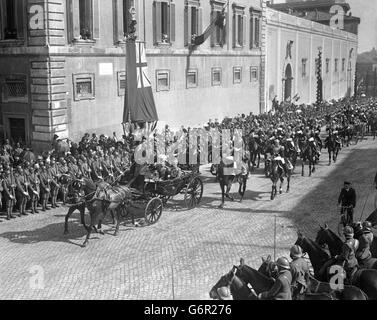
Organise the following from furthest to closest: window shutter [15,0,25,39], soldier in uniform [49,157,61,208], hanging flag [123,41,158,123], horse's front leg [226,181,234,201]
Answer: window shutter [15,0,25,39]
hanging flag [123,41,158,123]
horse's front leg [226,181,234,201]
soldier in uniform [49,157,61,208]

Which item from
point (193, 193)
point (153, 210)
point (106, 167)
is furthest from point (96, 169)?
point (153, 210)

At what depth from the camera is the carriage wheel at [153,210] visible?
1364 centimetres

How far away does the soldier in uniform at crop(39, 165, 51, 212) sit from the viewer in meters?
15.2

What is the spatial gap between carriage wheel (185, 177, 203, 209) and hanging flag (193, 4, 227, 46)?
15.2 meters

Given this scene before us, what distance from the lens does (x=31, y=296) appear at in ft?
30.7

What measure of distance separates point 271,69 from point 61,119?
76.0 feet

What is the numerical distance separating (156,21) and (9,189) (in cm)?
1406

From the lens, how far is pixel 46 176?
1528 cm

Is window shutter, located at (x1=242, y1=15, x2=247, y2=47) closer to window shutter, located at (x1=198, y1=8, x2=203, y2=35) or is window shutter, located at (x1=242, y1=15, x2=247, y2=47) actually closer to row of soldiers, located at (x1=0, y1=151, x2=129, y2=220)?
window shutter, located at (x1=198, y1=8, x2=203, y2=35)

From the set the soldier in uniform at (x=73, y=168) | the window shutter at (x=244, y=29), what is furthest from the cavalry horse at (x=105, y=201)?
the window shutter at (x=244, y=29)

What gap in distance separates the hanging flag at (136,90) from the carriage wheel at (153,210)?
6526 millimetres

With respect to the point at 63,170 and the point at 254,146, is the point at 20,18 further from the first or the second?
the point at 254,146

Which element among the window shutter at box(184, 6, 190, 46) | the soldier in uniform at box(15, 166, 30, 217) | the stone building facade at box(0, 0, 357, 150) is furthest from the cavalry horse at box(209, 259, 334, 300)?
the window shutter at box(184, 6, 190, 46)
